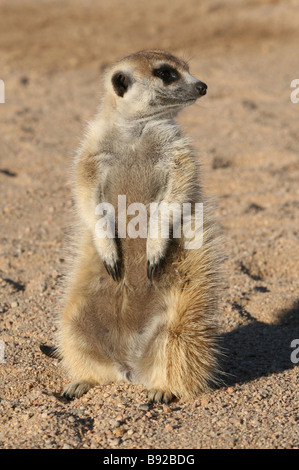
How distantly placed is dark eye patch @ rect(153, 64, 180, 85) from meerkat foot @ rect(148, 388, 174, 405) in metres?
1.45

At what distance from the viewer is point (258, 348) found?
3703 millimetres

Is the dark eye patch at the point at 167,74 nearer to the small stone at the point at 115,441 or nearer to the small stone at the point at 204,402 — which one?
the small stone at the point at 204,402

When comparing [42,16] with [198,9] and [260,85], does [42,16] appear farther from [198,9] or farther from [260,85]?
[260,85]

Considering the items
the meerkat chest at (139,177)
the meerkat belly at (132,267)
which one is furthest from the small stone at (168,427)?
the meerkat chest at (139,177)

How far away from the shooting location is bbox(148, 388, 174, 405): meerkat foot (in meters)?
3.09

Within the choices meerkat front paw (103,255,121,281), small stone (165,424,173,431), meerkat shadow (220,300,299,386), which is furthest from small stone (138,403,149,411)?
meerkat front paw (103,255,121,281)

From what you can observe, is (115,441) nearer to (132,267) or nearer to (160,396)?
(160,396)

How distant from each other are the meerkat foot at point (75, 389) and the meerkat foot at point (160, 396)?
0.32 meters

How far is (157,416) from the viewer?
2.95 m

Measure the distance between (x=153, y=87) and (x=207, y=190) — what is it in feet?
7.99

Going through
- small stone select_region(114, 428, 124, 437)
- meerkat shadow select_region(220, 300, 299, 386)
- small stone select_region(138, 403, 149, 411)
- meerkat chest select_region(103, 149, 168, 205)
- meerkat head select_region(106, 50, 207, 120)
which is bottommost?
small stone select_region(114, 428, 124, 437)

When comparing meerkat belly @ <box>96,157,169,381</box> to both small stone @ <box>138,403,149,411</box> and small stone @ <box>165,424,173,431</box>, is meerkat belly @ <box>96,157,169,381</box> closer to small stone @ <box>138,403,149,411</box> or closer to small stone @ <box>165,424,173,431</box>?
small stone @ <box>138,403,149,411</box>
